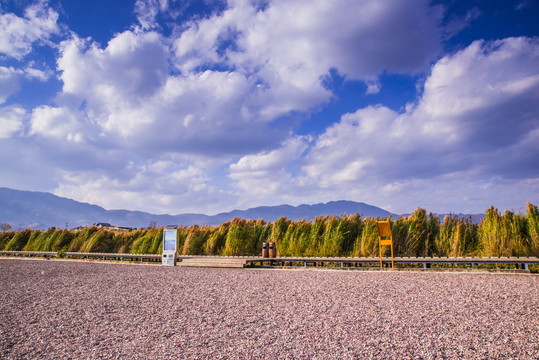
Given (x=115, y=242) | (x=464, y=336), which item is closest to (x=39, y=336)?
(x=464, y=336)

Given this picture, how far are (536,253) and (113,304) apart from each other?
35.3 feet

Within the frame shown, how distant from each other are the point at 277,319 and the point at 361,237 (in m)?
8.03

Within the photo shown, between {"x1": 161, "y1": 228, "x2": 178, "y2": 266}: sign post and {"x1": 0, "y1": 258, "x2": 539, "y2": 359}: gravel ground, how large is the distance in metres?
4.38

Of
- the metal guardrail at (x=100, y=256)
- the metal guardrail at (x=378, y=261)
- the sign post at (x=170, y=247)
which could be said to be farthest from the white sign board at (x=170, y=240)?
the metal guardrail at (x=100, y=256)

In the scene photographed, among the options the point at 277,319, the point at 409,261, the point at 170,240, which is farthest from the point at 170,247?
the point at 277,319

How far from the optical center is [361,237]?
12.2 meters

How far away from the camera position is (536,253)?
9.78 m

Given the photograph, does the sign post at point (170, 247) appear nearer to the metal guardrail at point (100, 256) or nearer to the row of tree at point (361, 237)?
the metal guardrail at point (100, 256)

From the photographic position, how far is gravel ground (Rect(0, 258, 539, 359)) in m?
3.65

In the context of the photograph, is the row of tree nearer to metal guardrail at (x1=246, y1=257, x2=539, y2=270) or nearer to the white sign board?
metal guardrail at (x1=246, y1=257, x2=539, y2=270)

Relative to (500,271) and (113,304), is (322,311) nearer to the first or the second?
(113,304)

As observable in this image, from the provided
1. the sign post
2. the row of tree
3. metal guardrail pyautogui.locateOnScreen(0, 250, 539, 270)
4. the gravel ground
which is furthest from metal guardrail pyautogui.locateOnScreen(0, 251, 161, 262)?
the gravel ground

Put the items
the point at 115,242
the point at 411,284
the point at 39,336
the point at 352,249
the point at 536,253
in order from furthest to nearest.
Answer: the point at 115,242 → the point at 352,249 → the point at 536,253 → the point at 411,284 → the point at 39,336

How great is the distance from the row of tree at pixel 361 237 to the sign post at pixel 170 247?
2.35 metres
